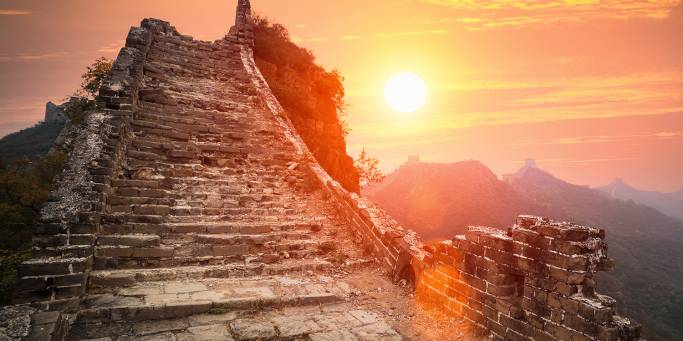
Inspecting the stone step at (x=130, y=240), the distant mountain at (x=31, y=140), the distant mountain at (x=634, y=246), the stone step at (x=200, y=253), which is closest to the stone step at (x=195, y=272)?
the stone step at (x=200, y=253)

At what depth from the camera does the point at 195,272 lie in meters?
4.73

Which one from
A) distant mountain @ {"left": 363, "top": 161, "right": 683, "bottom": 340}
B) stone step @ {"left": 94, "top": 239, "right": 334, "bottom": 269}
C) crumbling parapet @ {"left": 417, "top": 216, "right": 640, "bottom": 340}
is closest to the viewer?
crumbling parapet @ {"left": 417, "top": 216, "right": 640, "bottom": 340}

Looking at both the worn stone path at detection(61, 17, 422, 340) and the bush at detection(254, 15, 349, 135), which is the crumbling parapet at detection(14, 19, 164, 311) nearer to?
the worn stone path at detection(61, 17, 422, 340)

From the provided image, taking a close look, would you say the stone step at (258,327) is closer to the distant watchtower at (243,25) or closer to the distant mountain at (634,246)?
the distant watchtower at (243,25)

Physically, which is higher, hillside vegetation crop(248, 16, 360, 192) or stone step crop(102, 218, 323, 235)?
hillside vegetation crop(248, 16, 360, 192)

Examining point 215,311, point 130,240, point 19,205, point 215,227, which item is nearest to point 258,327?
point 215,311

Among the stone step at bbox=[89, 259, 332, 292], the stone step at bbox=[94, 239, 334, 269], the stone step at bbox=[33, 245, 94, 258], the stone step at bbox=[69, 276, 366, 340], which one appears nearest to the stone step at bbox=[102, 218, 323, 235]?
the stone step at bbox=[94, 239, 334, 269]

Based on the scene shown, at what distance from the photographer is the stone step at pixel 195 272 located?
4.22 m

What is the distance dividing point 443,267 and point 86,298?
4230 mm

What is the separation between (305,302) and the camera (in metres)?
4.42

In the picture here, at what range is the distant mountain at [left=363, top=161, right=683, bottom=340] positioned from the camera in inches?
2427

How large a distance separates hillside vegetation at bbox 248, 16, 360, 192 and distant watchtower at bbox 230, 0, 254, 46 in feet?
3.78

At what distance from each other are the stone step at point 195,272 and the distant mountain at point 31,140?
34033 millimetres

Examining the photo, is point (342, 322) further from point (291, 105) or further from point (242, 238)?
point (291, 105)
